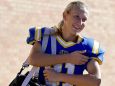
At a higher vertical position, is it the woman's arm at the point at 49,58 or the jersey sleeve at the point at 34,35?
the jersey sleeve at the point at 34,35

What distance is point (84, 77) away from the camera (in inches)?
116

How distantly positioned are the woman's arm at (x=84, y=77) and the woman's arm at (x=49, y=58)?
0.07 meters

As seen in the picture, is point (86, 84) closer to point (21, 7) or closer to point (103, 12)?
point (21, 7)

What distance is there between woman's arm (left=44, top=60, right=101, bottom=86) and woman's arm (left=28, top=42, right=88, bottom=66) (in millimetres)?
67

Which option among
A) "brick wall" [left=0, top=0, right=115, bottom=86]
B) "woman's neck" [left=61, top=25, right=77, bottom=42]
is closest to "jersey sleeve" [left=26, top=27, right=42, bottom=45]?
"woman's neck" [left=61, top=25, right=77, bottom=42]

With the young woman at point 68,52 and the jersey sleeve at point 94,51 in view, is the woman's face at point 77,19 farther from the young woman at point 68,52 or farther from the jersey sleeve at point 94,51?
the jersey sleeve at point 94,51

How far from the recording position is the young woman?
295 centimetres

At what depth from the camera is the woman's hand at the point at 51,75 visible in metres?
2.97

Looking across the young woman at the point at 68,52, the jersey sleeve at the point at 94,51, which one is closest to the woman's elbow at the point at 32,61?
the young woman at the point at 68,52

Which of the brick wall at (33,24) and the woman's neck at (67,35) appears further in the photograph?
the brick wall at (33,24)

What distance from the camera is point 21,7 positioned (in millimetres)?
10383

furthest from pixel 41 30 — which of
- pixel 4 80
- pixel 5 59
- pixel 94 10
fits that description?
pixel 94 10

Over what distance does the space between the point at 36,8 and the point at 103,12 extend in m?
1.81

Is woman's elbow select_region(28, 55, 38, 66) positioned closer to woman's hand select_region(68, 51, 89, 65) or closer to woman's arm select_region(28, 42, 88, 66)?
woman's arm select_region(28, 42, 88, 66)
